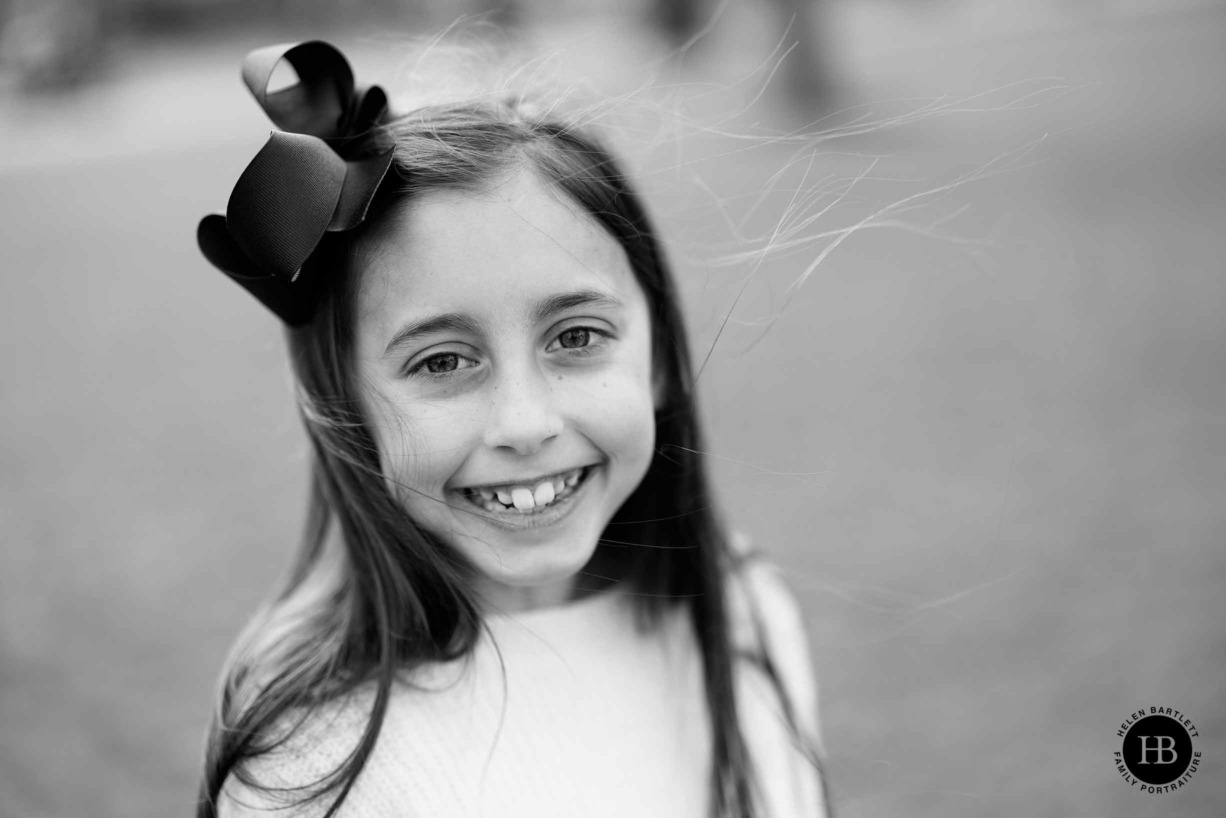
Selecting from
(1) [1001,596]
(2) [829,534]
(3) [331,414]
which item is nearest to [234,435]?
(2) [829,534]

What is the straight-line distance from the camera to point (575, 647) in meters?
1.63

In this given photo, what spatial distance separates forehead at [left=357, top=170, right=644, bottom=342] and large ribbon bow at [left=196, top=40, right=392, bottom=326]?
67 millimetres

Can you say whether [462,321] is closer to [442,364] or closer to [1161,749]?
[442,364]

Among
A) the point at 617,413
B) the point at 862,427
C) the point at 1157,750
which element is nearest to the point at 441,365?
the point at 617,413

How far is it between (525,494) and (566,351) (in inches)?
7.9

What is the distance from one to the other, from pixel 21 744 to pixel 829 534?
2.76m

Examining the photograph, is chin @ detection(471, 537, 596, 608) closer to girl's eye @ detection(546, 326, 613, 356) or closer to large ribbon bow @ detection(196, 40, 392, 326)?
girl's eye @ detection(546, 326, 613, 356)

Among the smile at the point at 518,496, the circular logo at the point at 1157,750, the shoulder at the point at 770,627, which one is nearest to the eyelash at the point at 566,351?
the smile at the point at 518,496

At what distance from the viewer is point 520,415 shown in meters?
1.33

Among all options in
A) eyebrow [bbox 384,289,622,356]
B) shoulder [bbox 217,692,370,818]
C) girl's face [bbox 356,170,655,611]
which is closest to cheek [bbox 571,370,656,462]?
girl's face [bbox 356,170,655,611]

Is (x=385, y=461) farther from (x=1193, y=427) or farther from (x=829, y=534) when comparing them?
(x=1193, y=427)

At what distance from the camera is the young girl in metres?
1.35

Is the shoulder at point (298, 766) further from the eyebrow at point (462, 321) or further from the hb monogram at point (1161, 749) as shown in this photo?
the hb monogram at point (1161, 749)

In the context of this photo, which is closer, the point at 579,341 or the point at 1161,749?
the point at 579,341
